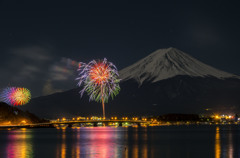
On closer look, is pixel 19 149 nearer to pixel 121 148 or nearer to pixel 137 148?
pixel 121 148

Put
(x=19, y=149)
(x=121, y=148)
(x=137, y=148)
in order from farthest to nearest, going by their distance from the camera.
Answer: (x=137, y=148), (x=121, y=148), (x=19, y=149)

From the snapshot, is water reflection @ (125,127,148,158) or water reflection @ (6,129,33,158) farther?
water reflection @ (125,127,148,158)

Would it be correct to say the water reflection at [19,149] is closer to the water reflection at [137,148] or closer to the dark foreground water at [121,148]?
the dark foreground water at [121,148]

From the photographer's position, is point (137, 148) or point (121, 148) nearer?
point (121, 148)

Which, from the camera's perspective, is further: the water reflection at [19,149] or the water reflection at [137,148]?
the water reflection at [137,148]

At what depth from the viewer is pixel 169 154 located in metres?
61.4

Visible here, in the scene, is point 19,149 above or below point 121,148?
above

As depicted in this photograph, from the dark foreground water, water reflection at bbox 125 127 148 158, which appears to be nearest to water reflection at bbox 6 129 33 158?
the dark foreground water

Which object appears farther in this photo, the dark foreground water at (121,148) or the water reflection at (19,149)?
the dark foreground water at (121,148)

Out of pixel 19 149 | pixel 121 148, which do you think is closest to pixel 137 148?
pixel 121 148

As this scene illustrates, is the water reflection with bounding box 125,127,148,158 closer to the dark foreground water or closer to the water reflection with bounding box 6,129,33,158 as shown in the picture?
the dark foreground water

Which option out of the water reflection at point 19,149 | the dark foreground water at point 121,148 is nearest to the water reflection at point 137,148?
the dark foreground water at point 121,148

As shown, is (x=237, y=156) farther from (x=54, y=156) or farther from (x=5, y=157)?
(x=5, y=157)

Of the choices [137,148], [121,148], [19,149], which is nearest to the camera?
[19,149]
